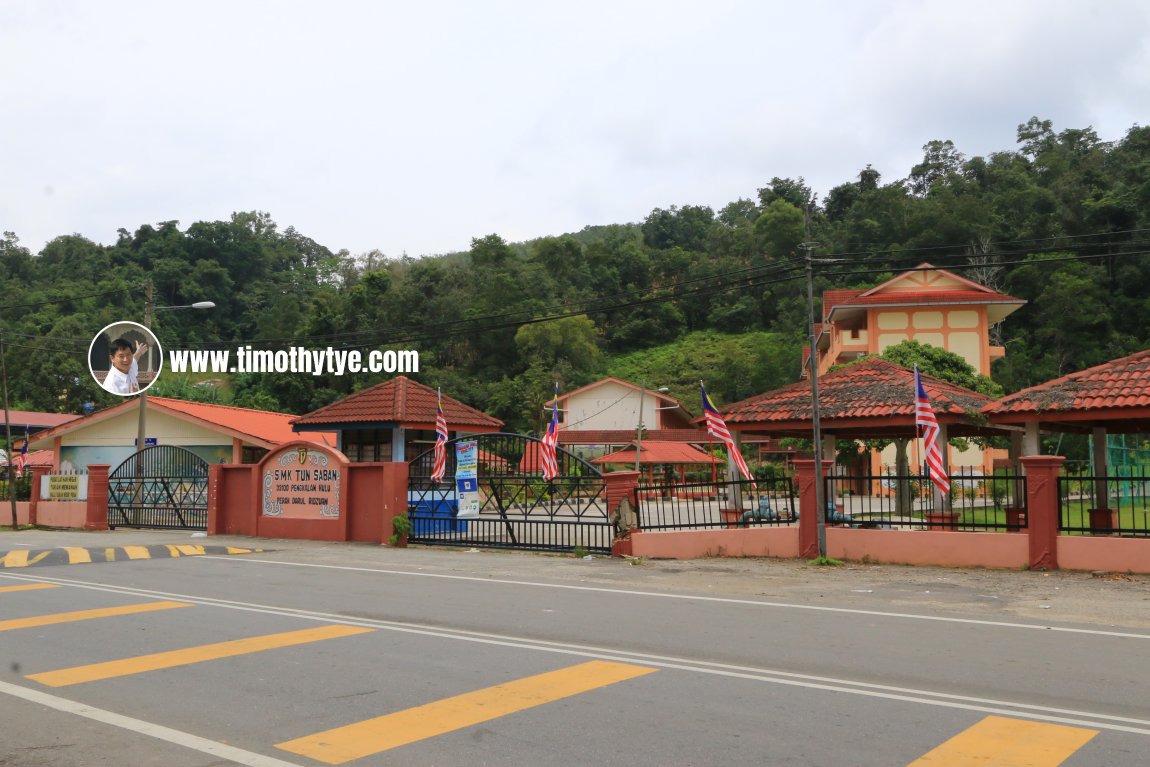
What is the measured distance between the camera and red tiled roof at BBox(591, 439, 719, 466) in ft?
153

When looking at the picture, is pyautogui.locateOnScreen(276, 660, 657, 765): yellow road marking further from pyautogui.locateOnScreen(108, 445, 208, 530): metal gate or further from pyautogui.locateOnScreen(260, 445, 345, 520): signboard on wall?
pyautogui.locateOnScreen(108, 445, 208, 530): metal gate

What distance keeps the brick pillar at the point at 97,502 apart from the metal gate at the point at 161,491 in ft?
0.63

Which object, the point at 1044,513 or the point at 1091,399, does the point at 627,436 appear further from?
the point at 1044,513

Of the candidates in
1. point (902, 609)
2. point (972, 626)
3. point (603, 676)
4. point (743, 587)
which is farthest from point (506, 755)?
point (743, 587)

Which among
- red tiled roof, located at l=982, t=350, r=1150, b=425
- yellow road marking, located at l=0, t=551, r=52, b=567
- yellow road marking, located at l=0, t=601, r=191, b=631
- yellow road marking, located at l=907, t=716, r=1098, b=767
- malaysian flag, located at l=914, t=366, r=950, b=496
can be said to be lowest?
yellow road marking, located at l=907, t=716, r=1098, b=767

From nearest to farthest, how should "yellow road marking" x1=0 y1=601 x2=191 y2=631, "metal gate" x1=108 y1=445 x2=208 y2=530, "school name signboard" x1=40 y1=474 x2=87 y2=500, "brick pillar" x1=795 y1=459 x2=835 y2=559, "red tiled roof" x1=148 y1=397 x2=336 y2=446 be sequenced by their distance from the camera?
"yellow road marking" x1=0 y1=601 x2=191 y2=631, "brick pillar" x1=795 y1=459 x2=835 y2=559, "metal gate" x1=108 y1=445 x2=208 y2=530, "school name signboard" x1=40 y1=474 x2=87 y2=500, "red tiled roof" x1=148 y1=397 x2=336 y2=446

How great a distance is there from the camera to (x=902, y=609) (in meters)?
12.0

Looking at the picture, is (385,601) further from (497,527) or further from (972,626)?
(497,527)

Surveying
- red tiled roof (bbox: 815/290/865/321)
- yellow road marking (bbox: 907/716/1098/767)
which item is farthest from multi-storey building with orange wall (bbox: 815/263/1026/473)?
yellow road marking (bbox: 907/716/1098/767)

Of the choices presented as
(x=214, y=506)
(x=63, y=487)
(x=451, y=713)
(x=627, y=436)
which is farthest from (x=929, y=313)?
(x=451, y=713)

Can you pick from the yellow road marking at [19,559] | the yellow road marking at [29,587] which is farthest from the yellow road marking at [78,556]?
the yellow road marking at [29,587]

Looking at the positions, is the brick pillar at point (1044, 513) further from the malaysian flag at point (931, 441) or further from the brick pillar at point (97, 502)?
the brick pillar at point (97, 502)

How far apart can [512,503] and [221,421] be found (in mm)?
22332

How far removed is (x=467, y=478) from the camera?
20344mm
